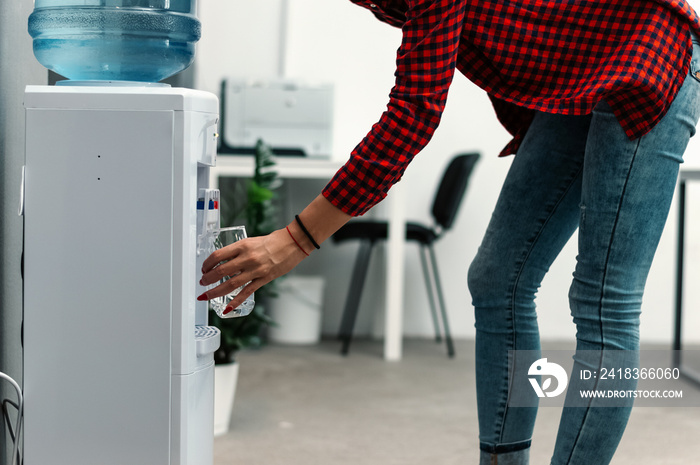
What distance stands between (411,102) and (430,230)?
225 centimetres

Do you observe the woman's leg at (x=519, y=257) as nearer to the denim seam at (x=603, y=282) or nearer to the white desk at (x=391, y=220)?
the denim seam at (x=603, y=282)

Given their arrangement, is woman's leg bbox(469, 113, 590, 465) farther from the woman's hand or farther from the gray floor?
the gray floor

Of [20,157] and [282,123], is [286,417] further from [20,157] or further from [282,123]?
[282,123]

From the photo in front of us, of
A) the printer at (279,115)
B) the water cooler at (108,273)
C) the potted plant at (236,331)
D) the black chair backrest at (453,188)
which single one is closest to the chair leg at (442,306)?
the black chair backrest at (453,188)

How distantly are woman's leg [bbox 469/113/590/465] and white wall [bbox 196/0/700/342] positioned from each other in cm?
232

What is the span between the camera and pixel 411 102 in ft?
3.18

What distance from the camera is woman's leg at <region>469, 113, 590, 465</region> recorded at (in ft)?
3.85

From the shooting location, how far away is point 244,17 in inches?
140

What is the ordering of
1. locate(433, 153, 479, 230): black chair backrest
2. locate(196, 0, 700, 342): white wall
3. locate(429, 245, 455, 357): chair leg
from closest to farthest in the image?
locate(433, 153, 479, 230): black chair backrest, locate(429, 245, 455, 357): chair leg, locate(196, 0, 700, 342): white wall

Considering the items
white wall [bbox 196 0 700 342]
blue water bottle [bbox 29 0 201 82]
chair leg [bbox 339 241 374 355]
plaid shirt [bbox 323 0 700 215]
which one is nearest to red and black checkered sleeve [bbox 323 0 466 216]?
plaid shirt [bbox 323 0 700 215]

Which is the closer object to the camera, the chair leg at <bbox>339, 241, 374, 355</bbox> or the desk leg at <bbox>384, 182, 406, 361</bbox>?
the desk leg at <bbox>384, 182, 406, 361</bbox>

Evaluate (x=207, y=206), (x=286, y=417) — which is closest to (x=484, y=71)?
(x=207, y=206)

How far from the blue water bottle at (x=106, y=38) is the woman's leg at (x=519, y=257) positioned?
2.09ft

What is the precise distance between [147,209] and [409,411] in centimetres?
152
